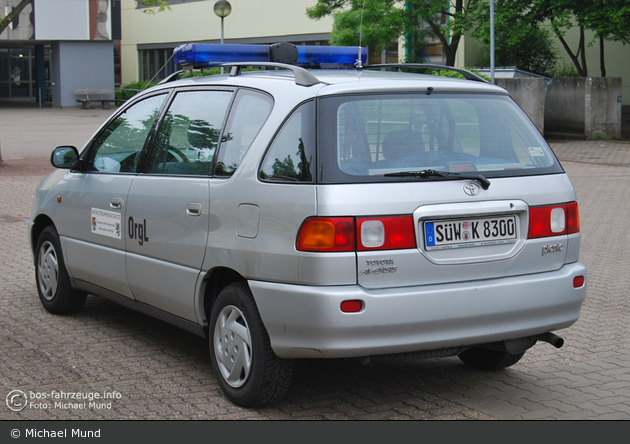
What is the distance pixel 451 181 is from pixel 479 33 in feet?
73.2

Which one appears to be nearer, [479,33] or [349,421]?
[349,421]

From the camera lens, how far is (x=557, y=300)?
4.19 meters

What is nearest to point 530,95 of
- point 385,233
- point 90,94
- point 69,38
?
point 385,233

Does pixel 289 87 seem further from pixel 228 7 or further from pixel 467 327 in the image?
pixel 228 7

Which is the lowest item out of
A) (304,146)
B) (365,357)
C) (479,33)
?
(365,357)

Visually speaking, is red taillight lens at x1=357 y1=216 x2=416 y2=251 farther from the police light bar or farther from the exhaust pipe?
the police light bar

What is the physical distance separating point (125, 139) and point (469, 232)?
2.57m

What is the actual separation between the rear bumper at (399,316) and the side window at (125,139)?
1.68 m

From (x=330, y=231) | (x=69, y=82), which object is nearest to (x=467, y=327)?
(x=330, y=231)

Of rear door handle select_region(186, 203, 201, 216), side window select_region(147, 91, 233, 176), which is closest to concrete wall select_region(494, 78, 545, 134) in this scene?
side window select_region(147, 91, 233, 176)

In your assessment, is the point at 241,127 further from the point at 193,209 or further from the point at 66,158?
the point at 66,158

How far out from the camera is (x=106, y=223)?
5.32 metres

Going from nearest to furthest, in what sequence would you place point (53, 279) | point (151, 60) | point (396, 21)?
point (53, 279) < point (396, 21) < point (151, 60)

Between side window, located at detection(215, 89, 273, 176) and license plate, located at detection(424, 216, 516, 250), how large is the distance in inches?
41.2
